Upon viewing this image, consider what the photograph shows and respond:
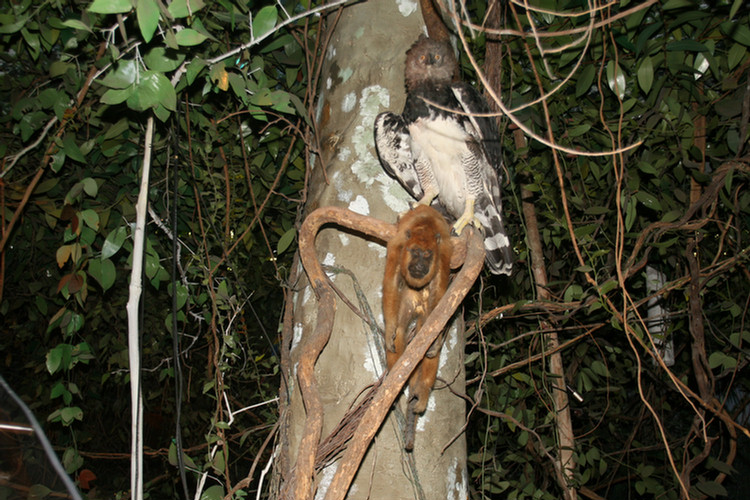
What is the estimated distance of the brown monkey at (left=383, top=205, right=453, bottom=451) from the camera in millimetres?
1214

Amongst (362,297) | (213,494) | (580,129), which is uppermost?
(362,297)

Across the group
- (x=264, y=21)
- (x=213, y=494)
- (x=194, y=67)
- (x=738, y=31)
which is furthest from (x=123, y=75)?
(x=738, y=31)

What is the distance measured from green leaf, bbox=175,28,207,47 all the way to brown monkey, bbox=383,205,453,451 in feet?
2.16

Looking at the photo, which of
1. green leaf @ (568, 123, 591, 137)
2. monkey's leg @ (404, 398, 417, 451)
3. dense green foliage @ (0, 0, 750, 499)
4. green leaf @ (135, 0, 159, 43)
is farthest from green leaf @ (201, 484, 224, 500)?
green leaf @ (568, 123, 591, 137)

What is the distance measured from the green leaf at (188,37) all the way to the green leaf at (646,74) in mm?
1521

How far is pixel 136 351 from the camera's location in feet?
4.67

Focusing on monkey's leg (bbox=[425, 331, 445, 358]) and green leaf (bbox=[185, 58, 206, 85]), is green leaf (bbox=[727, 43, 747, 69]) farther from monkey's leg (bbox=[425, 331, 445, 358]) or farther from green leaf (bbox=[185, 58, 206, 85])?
green leaf (bbox=[185, 58, 206, 85])

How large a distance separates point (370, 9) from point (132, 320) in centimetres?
115

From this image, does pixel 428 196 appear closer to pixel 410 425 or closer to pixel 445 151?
pixel 445 151

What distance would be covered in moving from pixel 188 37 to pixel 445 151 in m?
0.84

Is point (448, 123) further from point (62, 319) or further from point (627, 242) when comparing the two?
point (62, 319)

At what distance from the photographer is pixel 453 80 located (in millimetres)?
1614

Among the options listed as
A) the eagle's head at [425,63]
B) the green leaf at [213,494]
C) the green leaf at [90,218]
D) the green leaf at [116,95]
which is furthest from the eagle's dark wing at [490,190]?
the green leaf at [90,218]

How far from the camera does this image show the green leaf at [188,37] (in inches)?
49.8
